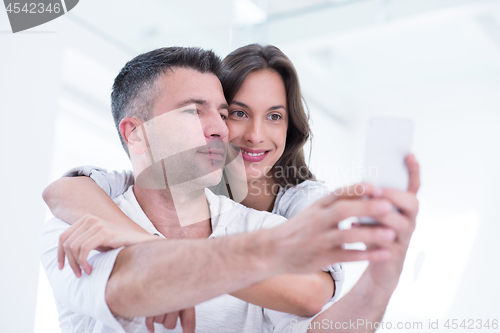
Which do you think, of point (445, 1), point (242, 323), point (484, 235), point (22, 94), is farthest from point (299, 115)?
point (484, 235)

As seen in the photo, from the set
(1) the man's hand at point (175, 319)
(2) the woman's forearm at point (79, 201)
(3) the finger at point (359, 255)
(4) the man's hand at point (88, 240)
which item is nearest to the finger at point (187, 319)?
(1) the man's hand at point (175, 319)

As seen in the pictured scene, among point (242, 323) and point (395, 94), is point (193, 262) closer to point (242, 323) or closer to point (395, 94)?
point (242, 323)

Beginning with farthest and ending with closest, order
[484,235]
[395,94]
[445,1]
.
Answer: [395,94], [484,235], [445,1]

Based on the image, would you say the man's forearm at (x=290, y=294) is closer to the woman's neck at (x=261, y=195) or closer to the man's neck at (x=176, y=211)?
the man's neck at (x=176, y=211)

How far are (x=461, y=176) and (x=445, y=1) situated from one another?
6.41 feet

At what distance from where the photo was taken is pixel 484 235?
383 centimetres

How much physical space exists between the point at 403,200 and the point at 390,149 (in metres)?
0.07

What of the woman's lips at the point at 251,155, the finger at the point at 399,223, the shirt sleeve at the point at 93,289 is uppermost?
the woman's lips at the point at 251,155

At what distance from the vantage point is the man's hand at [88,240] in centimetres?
74

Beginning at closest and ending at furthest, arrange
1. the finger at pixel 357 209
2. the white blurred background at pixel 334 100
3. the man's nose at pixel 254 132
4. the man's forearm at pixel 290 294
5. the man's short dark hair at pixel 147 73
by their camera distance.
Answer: the finger at pixel 357 209 → the man's forearm at pixel 290 294 → the man's short dark hair at pixel 147 73 → the man's nose at pixel 254 132 → the white blurred background at pixel 334 100

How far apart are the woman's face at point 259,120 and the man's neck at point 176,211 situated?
27cm

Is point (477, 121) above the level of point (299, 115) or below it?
above

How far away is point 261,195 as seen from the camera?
155 cm

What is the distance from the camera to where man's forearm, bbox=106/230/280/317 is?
577mm
